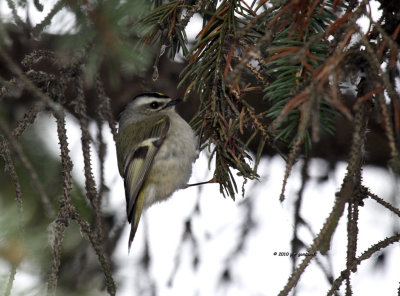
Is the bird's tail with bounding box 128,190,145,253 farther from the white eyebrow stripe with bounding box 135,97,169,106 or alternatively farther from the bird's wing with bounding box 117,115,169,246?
the white eyebrow stripe with bounding box 135,97,169,106

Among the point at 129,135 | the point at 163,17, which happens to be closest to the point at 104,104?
the point at 163,17

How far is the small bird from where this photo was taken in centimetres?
248

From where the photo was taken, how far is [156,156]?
2.60m

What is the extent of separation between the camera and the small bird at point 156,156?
2483mm

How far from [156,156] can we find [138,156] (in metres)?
0.08

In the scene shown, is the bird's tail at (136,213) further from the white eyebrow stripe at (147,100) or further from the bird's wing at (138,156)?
the white eyebrow stripe at (147,100)

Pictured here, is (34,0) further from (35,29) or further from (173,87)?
(173,87)

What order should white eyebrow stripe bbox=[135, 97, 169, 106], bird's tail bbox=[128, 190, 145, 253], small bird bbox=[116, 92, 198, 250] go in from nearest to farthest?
bird's tail bbox=[128, 190, 145, 253] → small bird bbox=[116, 92, 198, 250] → white eyebrow stripe bbox=[135, 97, 169, 106]

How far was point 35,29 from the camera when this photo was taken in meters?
1.30

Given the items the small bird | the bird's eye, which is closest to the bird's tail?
the small bird

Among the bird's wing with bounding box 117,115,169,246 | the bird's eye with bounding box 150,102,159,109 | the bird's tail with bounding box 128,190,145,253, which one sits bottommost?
the bird's tail with bounding box 128,190,145,253

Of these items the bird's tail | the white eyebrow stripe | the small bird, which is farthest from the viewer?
the white eyebrow stripe

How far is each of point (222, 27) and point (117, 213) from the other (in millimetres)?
1280

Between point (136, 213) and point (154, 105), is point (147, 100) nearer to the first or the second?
point (154, 105)
